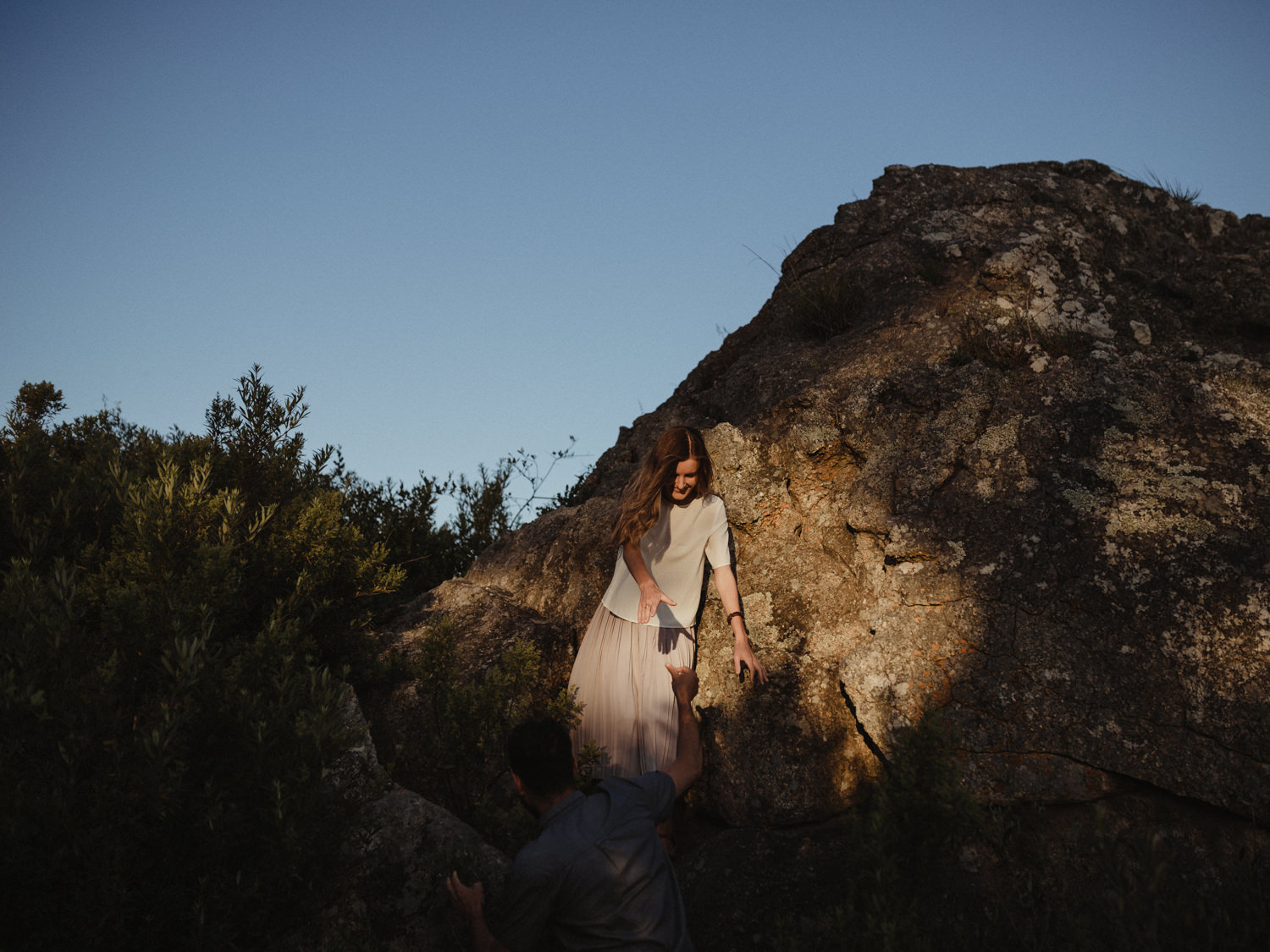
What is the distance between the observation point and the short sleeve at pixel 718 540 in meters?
4.86

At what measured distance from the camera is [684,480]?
495 centimetres

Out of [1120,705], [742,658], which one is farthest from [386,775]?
[1120,705]

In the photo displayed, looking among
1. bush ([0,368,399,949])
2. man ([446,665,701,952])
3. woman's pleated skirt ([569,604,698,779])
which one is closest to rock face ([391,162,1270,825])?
woman's pleated skirt ([569,604,698,779])

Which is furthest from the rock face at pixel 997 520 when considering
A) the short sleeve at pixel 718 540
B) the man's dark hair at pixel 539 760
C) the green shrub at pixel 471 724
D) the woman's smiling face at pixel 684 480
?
the man's dark hair at pixel 539 760

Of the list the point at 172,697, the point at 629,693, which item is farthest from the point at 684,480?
the point at 172,697

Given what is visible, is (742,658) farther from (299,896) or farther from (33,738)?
(33,738)

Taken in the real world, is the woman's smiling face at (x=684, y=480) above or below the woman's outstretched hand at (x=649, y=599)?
above

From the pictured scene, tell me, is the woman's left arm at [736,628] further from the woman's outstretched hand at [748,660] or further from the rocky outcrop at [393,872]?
the rocky outcrop at [393,872]

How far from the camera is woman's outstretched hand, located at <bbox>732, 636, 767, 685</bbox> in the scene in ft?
14.3

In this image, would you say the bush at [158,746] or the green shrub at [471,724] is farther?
the green shrub at [471,724]

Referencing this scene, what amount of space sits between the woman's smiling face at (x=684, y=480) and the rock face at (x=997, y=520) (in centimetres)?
57

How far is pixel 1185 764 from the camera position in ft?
11.3

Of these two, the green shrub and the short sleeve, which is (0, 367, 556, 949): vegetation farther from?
the short sleeve

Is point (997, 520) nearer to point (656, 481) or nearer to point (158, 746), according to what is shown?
point (656, 481)
